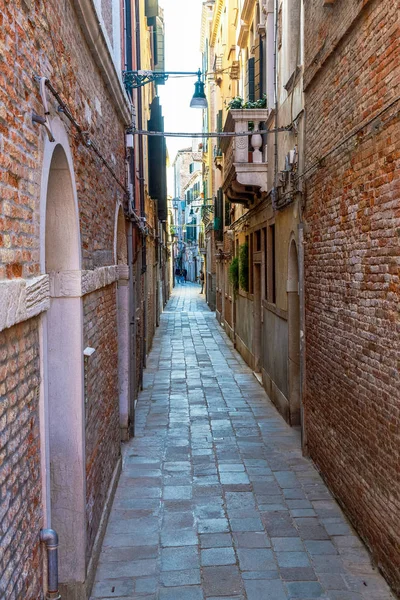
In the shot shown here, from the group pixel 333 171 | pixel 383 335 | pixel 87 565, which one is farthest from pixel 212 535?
pixel 333 171

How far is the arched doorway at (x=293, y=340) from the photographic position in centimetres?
902

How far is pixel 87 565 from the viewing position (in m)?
4.55

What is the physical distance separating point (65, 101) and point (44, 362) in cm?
173

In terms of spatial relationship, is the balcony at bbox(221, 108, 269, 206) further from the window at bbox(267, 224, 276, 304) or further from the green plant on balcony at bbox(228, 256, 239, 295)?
the green plant on balcony at bbox(228, 256, 239, 295)

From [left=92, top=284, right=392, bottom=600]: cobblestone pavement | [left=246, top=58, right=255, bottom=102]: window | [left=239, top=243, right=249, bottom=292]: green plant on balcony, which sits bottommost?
[left=92, top=284, right=392, bottom=600]: cobblestone pavement

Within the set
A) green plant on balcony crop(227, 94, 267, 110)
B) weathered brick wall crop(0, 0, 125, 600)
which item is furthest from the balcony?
weathered brick wall crop(0, 0, 125, 600)

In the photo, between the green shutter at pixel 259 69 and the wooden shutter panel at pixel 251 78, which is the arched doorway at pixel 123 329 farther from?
the wooden shutter panel at pixel 251 78

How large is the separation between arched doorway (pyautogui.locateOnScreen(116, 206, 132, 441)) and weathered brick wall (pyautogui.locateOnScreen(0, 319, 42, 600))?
5009mm

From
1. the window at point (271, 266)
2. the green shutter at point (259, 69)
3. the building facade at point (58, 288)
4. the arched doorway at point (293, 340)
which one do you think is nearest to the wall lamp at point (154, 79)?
the building facade at point (58, 288)

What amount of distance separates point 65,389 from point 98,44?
2.87 metres

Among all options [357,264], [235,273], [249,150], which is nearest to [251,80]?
[249,150]

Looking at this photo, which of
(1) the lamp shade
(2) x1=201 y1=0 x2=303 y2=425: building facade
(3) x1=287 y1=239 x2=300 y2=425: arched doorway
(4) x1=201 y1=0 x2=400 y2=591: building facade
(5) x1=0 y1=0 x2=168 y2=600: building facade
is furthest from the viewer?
(1) the lamp shade

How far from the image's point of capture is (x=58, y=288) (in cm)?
432

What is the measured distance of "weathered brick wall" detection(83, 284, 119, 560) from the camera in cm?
488
